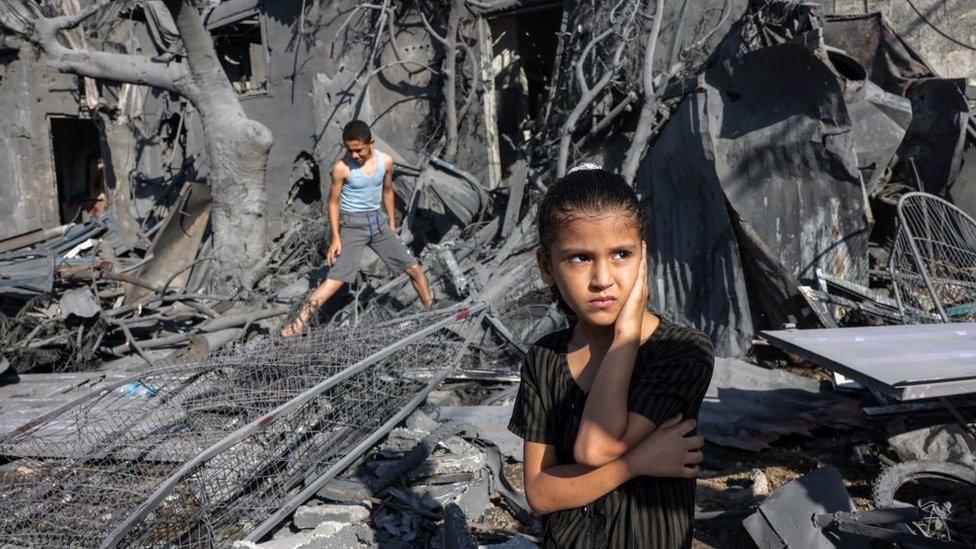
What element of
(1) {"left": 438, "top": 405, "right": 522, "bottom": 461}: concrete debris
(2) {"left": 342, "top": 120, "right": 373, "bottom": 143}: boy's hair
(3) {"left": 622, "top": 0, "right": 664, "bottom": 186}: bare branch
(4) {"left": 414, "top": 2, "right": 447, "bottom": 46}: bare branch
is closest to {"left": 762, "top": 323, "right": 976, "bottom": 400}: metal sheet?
(1) {"left": 438, "top": 405, "right": 522, "bottom": 461}: concrete debris

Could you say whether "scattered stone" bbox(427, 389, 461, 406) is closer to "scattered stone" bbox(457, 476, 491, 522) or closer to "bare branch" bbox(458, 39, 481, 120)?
"scattered stone" bbox(457, 476, 491, 522)

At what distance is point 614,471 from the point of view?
51.4 inches

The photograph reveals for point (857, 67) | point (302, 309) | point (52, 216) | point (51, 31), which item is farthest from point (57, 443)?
point (52, 216)

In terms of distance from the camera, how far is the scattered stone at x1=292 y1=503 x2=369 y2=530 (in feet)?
10.5

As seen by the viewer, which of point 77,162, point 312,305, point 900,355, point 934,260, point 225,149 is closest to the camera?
point 900,355

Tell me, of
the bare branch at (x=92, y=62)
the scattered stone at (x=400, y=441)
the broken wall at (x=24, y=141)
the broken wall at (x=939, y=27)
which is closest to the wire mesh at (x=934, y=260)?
the scattered stone at (x=400, y=441)

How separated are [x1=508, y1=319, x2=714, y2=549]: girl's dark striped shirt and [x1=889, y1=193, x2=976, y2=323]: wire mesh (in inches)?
132

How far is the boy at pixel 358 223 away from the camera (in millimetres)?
5828

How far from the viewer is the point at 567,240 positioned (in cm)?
135

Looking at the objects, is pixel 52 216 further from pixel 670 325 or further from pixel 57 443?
pixel 670 325

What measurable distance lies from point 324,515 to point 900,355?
246 cm

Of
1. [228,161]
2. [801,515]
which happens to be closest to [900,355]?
[801,515]

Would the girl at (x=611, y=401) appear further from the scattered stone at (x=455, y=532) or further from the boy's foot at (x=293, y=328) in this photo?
the boy's foot at (x=293, y=328)

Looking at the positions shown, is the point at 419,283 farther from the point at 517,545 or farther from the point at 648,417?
the point at 648,417
